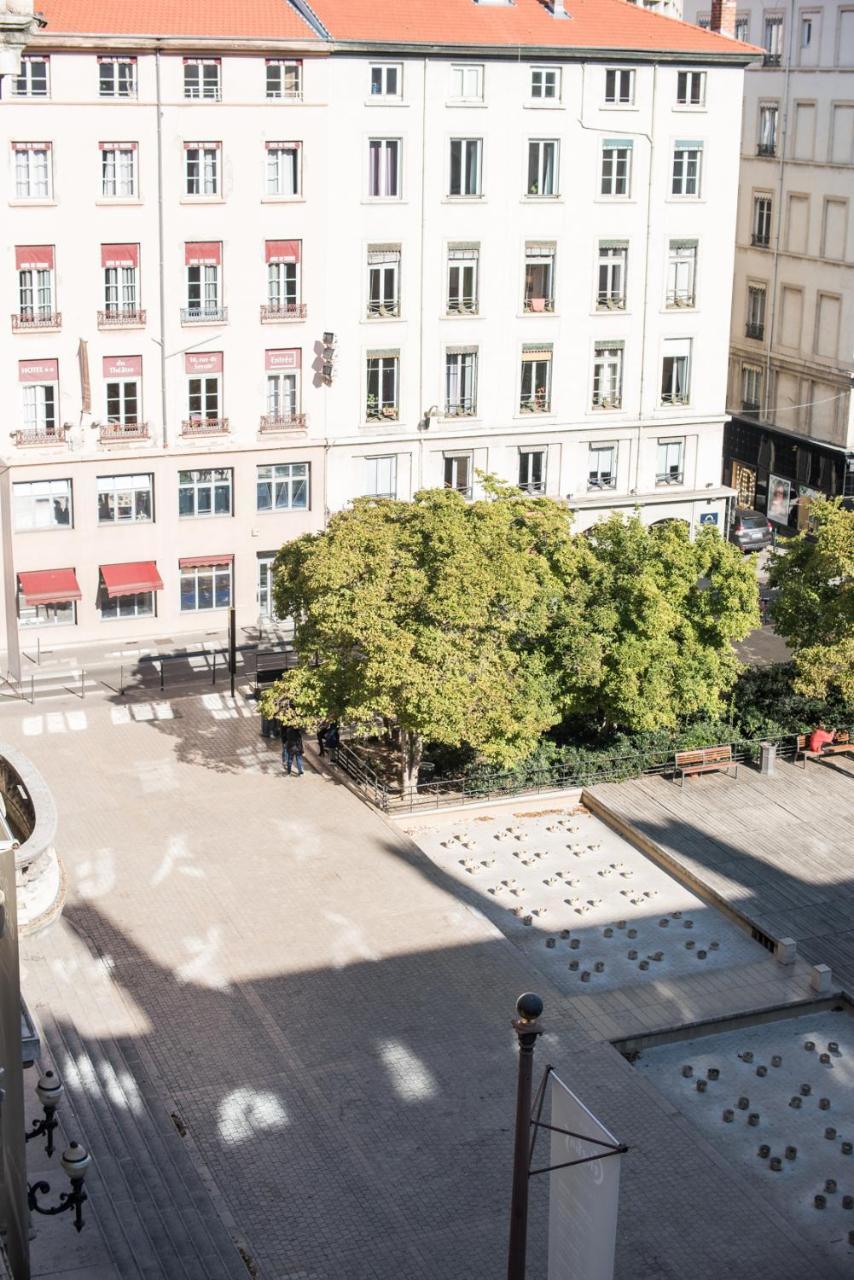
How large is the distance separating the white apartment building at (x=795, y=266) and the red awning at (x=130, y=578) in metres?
30.7

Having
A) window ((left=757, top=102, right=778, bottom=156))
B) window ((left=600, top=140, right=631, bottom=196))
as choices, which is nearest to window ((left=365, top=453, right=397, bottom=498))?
window ((left=600, top=140, right=631, bottom=196))

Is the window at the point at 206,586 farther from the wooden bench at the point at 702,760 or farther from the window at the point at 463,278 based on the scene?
the wooden bench at the point at 702,760

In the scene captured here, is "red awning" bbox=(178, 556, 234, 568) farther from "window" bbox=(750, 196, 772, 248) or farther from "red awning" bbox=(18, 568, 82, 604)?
"window" bbox=(750, 196, 772, 248)

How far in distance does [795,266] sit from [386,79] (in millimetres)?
24613

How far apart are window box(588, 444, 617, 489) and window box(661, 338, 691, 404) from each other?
A: 290 cm

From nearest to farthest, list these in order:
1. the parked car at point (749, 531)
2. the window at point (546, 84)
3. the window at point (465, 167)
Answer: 1. the window at point (465, 167)
2. the window at point (546, 84)
3. the parked car at point (749, 531)

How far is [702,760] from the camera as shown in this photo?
162ft

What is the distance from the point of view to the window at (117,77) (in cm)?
5525

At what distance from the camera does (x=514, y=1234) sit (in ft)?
72.9

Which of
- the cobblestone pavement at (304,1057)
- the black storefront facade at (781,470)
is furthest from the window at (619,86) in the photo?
the cobblestone pavement at (304,1057)

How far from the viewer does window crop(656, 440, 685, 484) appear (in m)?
66.9

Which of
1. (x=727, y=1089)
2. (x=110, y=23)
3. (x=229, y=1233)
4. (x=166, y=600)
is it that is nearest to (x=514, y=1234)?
(x=229, y=1233)

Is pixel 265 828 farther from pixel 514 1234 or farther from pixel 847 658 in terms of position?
pixel 514 1234

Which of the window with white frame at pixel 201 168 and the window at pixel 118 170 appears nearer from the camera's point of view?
the window at pixel 118 170
